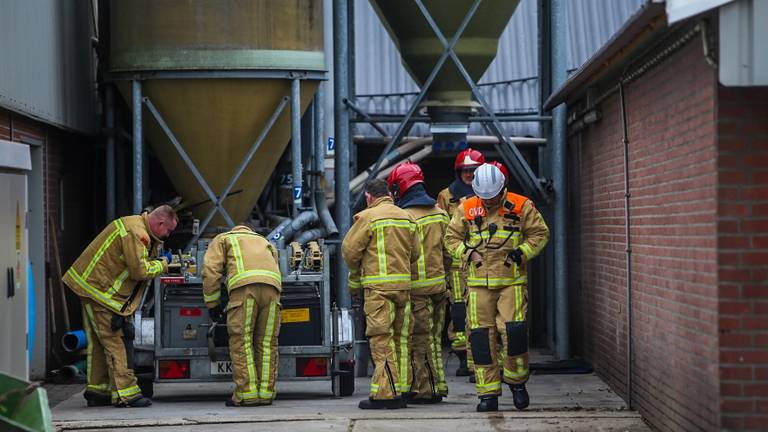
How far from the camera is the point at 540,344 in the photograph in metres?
16.1

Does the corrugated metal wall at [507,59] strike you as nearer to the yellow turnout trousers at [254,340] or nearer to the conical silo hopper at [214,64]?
the conical silo hopper at [214,64]

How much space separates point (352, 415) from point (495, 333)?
1.30 m

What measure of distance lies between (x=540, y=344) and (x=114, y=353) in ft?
23.3

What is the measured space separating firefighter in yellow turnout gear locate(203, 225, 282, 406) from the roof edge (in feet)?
10.3

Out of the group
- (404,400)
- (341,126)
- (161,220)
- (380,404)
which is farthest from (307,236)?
(380,404)

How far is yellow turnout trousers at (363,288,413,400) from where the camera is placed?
995cm

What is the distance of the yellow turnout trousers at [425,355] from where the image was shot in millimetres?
10586

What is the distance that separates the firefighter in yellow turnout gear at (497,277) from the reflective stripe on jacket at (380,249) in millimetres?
501

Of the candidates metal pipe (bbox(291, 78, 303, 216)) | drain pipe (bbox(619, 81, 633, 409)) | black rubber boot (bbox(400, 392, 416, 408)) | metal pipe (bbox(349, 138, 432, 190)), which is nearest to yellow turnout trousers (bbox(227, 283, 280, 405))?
black rubber boot (bbox(400, 392, 416, 408))

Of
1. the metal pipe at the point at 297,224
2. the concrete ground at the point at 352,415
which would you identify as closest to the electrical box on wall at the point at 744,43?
the concrete ground at the point at 352,415

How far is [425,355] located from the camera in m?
10.6

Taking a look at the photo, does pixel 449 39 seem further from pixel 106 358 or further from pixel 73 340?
pixel 106 358

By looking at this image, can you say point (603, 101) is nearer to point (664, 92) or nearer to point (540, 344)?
point (664, 92)

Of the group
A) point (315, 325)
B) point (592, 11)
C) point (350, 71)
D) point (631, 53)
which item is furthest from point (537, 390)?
point (592, 11)
